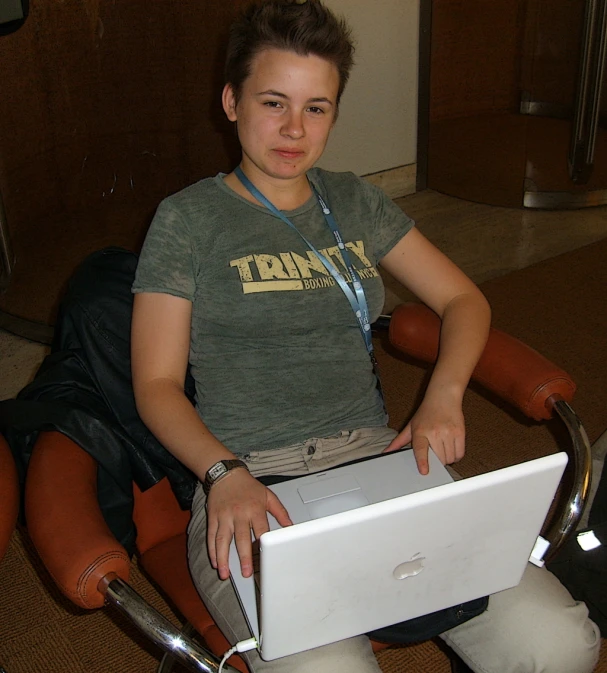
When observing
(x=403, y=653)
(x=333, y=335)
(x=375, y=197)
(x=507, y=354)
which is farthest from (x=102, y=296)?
(x=403, y=653)

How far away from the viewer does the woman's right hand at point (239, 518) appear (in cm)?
108

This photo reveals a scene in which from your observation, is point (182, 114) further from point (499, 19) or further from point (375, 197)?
point (499, 19)

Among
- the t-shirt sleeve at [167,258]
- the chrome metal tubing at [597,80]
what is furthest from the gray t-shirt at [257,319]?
the chrome metal tubing at [597,80]

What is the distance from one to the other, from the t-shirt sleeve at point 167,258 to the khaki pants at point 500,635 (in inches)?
16.0

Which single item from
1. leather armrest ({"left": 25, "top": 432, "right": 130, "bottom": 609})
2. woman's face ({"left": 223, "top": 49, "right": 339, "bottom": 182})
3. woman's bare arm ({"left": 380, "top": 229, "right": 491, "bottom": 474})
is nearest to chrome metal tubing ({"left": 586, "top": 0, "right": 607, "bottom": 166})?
woman's bare arm ({"left": 380, "top": 229, "right": 491, "bottom": 474})

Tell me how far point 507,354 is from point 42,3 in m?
1.93

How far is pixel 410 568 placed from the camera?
975 millimetres

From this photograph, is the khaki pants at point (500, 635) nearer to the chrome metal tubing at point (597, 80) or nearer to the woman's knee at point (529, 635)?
the woman's knee at point (529, 635)

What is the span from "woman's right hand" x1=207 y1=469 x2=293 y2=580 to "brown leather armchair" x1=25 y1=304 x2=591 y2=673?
0.12 m

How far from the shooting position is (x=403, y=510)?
2.85 feet

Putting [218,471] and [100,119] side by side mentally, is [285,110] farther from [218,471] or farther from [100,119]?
[100,119]

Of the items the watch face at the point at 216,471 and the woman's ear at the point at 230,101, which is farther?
the woman's ear at the point at 230,101

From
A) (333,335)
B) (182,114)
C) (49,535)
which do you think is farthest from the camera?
(182,114)

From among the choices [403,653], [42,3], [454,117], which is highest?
[42,3]
